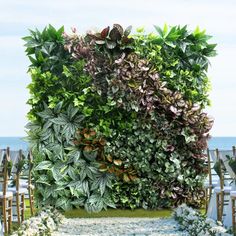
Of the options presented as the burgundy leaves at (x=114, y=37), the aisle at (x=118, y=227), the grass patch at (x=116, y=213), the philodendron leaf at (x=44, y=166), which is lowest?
the aisle at (x=118, y=227)

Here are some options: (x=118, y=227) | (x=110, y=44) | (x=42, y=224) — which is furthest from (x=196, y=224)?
(x=110, y=44)

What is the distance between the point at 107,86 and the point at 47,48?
116 cm

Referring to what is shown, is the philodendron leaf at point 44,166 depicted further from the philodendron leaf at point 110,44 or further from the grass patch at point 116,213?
the philodendron leaf at point 110,44

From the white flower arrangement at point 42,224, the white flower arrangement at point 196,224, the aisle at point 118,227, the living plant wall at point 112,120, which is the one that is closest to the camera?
the white flower arrangement at point 42,224

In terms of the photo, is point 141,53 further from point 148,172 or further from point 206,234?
point 206,234

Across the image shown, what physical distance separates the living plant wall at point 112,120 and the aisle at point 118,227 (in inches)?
21.8

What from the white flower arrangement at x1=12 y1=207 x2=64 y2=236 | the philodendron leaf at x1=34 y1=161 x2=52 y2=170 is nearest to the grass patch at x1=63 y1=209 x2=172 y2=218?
the white flower arrangement at x1=12 y1=207 x2=64 y2=236

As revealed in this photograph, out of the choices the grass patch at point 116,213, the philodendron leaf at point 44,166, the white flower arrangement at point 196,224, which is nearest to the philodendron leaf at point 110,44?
the philodendron leaf at point 44,166

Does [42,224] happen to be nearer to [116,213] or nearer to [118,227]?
[118,227]

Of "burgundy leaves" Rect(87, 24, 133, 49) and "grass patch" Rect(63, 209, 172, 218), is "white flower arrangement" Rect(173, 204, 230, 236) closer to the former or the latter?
"grass patch" Rect(63, 209, 172, 218)

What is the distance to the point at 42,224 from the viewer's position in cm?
918

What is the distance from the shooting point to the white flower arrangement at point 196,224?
8428 millimetres

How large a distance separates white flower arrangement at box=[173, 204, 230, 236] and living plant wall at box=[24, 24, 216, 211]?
1.01 meters

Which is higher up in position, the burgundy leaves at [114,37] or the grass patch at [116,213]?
the burgundy leaves at [114,37]
